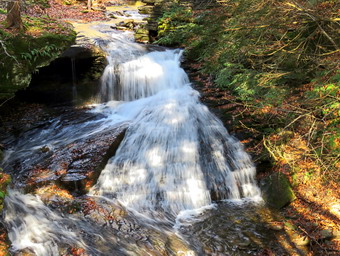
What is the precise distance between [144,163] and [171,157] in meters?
0.83

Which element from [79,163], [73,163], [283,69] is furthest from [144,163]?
[283,69]

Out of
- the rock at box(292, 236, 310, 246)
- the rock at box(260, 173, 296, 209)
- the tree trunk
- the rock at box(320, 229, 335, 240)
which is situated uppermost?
the tree trunk

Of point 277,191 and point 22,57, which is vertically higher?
point 22,57

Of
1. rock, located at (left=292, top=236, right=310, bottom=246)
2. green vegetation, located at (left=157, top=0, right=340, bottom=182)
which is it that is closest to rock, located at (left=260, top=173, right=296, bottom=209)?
green vegetation, located at (left=157, top=0, right=340, bottom=182)

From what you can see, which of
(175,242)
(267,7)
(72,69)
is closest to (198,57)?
(267,7)

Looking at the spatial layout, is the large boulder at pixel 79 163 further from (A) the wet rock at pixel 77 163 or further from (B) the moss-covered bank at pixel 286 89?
(B) the moss-covered bank at pixel 286 89

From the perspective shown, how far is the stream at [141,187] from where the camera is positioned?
5.42m

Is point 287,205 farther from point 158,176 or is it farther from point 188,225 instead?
point 158,176

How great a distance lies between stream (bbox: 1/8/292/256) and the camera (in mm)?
5418

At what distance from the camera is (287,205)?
267 inches

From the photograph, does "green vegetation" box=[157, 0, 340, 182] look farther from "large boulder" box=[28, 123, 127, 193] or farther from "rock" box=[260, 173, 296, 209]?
"large boulder" box=[28, 123, 127, 193]

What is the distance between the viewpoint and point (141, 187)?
7223mm

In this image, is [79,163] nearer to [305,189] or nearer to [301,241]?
[301,241]

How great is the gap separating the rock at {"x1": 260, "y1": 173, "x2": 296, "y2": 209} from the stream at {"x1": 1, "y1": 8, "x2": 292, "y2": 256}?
260 millimetres
